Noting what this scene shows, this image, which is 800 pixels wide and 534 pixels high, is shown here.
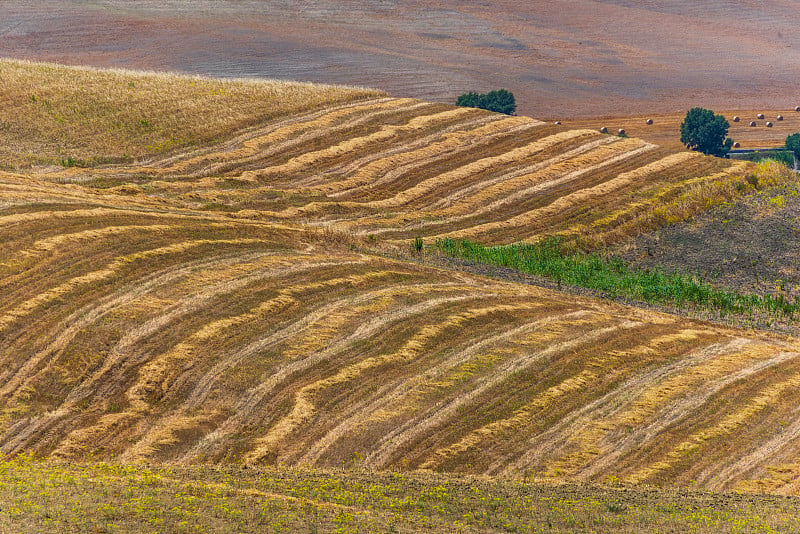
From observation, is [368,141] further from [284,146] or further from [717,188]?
[717,188]

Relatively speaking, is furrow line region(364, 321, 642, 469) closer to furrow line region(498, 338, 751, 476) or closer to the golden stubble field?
the golden stubble field

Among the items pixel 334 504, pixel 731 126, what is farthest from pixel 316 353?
pixel 731 126

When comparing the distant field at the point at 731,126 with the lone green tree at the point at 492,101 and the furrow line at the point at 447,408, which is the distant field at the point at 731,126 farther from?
the furrow line at the point at 447,408

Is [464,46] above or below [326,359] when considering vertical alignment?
above

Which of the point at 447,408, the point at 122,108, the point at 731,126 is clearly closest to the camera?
the point at 447,408

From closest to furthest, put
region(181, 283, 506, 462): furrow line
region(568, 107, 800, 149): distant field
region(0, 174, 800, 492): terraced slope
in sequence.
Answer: region(0, 174, 800, 492): terraced slope, region(181, 283, 506, 462): furrow line, region(568, 107, 800, 149): distant field

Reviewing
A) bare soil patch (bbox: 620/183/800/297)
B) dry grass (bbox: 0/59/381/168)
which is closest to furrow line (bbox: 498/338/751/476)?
bare soil patch (bbox: 620/183/800/297)

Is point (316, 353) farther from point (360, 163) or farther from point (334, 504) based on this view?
point (360, 163)
